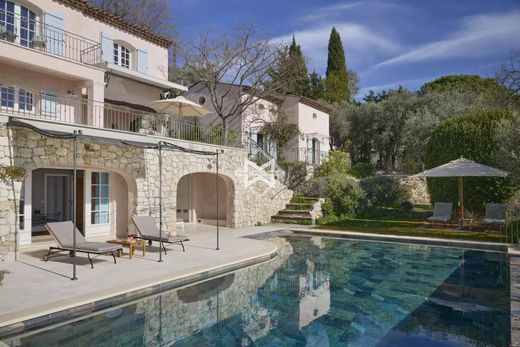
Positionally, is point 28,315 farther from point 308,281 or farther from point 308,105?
point 308,105

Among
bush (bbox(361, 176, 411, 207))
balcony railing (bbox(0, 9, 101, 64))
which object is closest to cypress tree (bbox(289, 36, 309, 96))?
bush (bbox(361, 176, 411, 207))

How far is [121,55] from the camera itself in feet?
66.5

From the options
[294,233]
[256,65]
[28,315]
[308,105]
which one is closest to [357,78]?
[308,105]

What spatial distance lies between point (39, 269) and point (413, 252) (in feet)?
39.1

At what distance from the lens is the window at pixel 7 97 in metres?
14.6

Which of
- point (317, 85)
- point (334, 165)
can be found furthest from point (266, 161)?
point (317, 85)

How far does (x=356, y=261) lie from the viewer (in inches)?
504

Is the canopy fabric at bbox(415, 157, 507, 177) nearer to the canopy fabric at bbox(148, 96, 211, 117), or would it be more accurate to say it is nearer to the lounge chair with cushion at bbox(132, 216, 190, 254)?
the canopy fabric at bbox(148, 96, 211, 117)

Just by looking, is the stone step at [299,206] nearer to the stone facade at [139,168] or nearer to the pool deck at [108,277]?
the stone facade at [139,168]

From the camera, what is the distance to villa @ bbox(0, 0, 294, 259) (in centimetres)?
1169

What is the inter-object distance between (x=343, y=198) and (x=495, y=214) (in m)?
7.72

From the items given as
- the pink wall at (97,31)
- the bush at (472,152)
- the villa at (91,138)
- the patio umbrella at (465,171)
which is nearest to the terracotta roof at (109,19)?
the villa at (91,138)

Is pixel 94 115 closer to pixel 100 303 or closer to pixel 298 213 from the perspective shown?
pixel 100 303

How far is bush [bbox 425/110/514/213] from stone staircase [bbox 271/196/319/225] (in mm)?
6595
